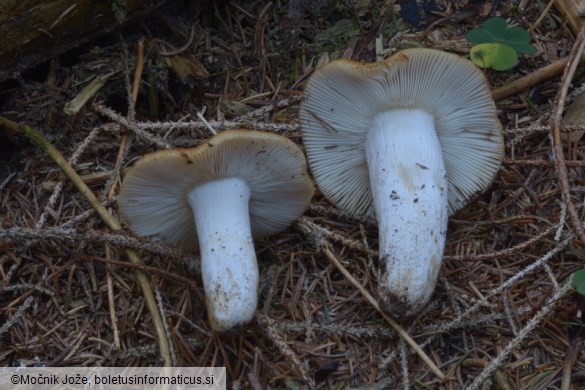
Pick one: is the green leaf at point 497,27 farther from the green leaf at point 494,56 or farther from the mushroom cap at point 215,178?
the mushroom cap at point 215,178

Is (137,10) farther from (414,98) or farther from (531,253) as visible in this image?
(531,253)

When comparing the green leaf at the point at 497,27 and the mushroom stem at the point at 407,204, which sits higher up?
the green leaf at the point at 497,27

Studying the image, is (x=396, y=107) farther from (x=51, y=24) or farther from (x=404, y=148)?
(x=51, y=24)

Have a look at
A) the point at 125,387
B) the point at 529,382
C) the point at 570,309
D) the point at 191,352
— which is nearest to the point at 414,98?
the point at 570,309

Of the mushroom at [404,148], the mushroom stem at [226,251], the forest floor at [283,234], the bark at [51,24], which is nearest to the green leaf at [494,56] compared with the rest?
the forest floor at [283,234]

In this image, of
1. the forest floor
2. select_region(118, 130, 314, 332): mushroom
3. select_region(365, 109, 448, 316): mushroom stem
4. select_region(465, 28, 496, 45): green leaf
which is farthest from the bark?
select_region(465, 28, 496, 45): green leaf

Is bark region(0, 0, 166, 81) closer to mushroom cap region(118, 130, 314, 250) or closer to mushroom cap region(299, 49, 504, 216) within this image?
mushroom cap region(118, 130, 314, 250)

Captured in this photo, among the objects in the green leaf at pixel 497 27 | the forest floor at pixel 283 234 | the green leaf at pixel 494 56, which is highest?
the green leaf at pixel 497 27

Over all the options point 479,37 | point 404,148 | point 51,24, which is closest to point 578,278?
point 404,148
